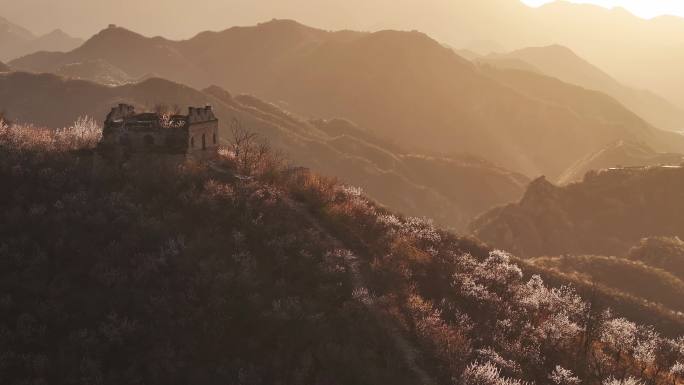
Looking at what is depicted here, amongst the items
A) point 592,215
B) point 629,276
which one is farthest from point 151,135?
point 592,215

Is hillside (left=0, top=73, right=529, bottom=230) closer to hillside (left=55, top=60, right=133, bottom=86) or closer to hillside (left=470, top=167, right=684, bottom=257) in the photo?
hillside (left=470, top=167, right=684, bottom=257)

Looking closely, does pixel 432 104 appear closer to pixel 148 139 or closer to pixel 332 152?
pixel 332 152

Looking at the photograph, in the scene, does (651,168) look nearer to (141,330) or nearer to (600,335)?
(600,335)

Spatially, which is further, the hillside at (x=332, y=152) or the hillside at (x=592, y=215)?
the hillside at (x=332, y=152)

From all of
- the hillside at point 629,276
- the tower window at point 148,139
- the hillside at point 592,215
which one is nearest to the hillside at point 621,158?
the hillside at point 592,215

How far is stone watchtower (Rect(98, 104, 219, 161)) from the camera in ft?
85.1

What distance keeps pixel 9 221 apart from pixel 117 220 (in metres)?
3.71

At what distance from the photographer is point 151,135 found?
86.7 ft

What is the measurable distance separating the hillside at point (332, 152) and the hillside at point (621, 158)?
27343 mm

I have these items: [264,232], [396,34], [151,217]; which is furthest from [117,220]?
[396,34]

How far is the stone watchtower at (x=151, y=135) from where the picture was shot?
1021 inches

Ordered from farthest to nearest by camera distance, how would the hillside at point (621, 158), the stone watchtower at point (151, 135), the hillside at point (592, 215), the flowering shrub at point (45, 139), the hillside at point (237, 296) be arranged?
1. the hillside at point (621, 158)
2. the hillside at point (592, 215)
3. the stone watchtower at point (151, 135)
4. the flowering shrub at point (45, 139)
5. the hillside at point (237, 296)

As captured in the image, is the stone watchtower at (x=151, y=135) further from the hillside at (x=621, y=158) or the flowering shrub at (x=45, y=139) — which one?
the hillside at (x=621, y=158)

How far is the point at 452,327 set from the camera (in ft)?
65.6
